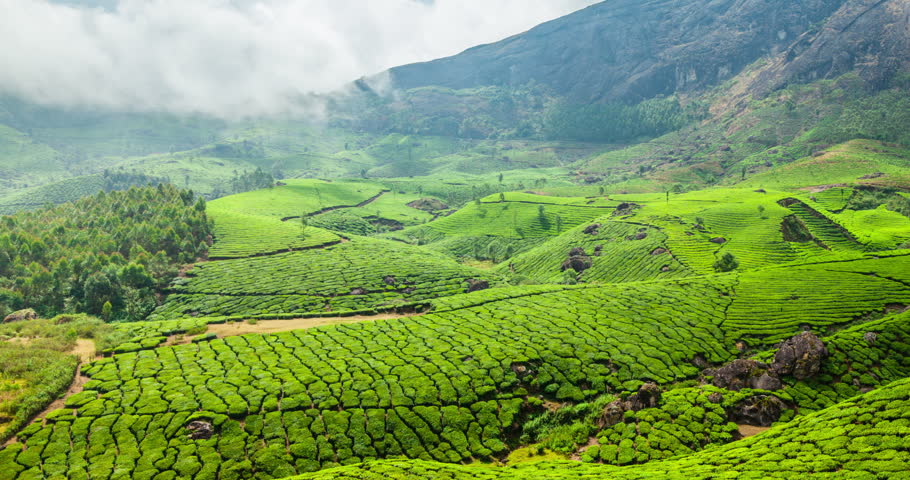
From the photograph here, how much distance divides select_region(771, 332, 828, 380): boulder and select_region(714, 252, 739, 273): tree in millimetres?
56018

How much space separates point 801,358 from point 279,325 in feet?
280

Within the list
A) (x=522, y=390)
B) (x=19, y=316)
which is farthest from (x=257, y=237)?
(x=522, y=390)

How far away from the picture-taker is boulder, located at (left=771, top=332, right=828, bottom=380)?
61031 millimetres

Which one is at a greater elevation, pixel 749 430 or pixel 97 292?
pixel 97 292

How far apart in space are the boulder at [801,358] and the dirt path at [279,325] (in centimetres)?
6221

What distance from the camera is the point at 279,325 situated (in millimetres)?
87750

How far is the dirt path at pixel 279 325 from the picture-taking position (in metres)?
82.9

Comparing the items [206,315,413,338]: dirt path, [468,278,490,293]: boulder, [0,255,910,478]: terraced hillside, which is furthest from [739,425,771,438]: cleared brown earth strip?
[468,278,490,293]: boulder

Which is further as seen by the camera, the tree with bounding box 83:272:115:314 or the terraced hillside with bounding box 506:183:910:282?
the terraced hillside with bounding box 506:183:910:282

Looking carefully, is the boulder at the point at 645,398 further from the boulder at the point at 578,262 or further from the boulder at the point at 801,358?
the boulder at the point at 578,262

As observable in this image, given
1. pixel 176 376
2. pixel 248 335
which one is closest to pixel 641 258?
pixel 248 335

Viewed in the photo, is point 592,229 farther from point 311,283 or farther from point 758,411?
point 758,411

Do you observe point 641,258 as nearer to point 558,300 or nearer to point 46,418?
point 558,300

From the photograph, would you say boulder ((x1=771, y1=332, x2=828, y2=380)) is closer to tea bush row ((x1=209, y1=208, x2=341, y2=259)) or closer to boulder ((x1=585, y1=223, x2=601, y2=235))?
boulder ((x1=585, y1=223, x2=601, y2=235))
